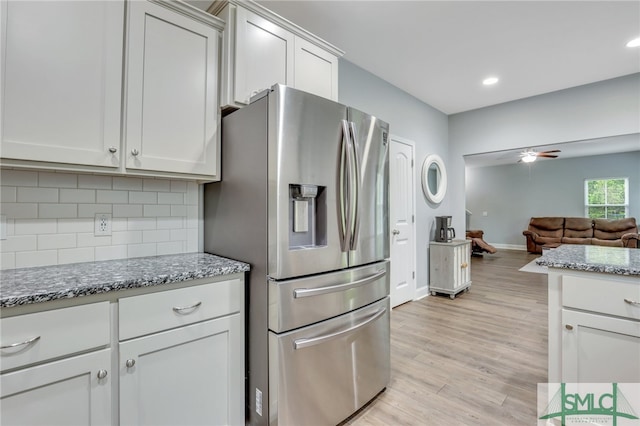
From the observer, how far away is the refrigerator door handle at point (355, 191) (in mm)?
1690

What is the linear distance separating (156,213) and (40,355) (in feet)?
3.24

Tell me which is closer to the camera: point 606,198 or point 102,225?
point 102,225

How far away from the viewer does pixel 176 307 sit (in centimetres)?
135

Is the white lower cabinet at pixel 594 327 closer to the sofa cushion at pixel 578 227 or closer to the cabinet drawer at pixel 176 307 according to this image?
the cabinet drawer at pixel 176 307

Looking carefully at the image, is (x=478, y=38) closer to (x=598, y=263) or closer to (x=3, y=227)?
(x=598, y=263)

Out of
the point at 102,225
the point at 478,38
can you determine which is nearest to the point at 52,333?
the point at 102,225

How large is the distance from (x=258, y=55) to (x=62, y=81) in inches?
40.3

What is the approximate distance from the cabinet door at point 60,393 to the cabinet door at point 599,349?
85.6 inches

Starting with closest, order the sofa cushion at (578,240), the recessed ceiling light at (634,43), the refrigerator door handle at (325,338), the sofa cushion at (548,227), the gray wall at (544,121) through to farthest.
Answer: the refrigerator door handle at (325,338)
the recessed ceiling light at (634,43)
the gray wall at (544,121)
the sofa cushion at (578,240)
the sofa cushion at (548,227)

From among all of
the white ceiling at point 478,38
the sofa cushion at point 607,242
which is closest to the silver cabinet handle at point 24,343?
the white ceiling at point 478,38

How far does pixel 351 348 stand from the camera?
168 centimetres

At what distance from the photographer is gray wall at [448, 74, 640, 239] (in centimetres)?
343

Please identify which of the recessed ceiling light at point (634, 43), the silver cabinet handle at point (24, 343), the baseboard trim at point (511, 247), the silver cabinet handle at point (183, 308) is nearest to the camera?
the silver cabinet handle at point (24, 343)

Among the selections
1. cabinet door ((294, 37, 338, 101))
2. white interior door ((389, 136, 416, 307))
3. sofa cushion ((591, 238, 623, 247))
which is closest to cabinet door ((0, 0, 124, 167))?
cabinet door ((294, 37, 338, 101))
